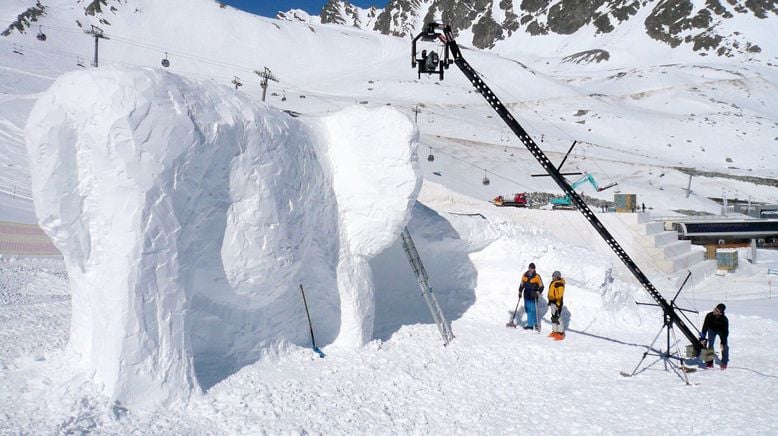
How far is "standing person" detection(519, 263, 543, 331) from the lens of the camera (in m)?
11.9

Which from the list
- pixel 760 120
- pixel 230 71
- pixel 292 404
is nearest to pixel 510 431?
pixel 292 404

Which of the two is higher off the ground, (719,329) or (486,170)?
(486,170)

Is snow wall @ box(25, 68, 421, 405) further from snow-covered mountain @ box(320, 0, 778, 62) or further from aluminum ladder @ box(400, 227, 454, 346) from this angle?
snow-covered mountain @ box(320, 0, 778, 62)

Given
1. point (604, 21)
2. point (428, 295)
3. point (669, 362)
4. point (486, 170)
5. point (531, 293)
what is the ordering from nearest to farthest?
point (669, 362) → point (428, 295) → point (531, 293) → point (486, 170) → point (604, 21)

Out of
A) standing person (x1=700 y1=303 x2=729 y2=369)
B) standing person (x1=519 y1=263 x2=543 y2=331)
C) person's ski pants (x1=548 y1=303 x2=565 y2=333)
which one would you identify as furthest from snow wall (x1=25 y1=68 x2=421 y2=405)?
standing person (x1=700 y1=303 x2=729 y2=369)

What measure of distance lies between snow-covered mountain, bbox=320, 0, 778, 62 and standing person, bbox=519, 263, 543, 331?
277 feet

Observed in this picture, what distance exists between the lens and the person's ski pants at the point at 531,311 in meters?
12.1

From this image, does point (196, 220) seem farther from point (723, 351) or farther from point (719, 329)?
point (723, 351)

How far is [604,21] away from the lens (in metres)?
135

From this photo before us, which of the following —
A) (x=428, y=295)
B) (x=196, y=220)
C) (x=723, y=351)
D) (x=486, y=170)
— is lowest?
(x=723, y=351)

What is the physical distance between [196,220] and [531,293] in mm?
7328

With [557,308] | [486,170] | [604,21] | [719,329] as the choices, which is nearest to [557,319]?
[557,308]

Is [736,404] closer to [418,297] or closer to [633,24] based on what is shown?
[418,297]

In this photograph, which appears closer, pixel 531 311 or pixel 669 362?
pixel 669 362
